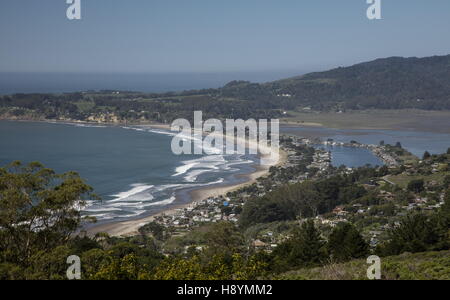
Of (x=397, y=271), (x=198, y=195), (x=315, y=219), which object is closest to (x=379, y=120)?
(x=198, y=195)

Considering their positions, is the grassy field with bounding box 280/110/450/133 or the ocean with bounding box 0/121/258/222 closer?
the ocean with bounding box 0/121/258/222

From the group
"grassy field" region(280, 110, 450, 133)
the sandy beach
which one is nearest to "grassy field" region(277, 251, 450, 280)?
the sandy beach

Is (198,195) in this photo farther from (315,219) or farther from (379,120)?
(379,120)

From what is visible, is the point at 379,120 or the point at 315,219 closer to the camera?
the point at 315,219

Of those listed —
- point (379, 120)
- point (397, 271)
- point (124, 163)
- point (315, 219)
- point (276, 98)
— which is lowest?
point (315, 219)

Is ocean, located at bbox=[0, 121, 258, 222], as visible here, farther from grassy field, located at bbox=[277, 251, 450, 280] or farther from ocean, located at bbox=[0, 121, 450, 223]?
grassy field, located at bbox=[277, 251, 450, 280]

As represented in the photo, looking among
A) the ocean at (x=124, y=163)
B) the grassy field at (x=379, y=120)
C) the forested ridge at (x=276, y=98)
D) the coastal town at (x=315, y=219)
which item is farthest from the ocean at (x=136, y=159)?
the forested ridge at (x=276, y=98)

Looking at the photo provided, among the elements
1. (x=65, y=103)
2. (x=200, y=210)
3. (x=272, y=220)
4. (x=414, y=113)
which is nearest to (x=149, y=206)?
(x=200, y=210)
